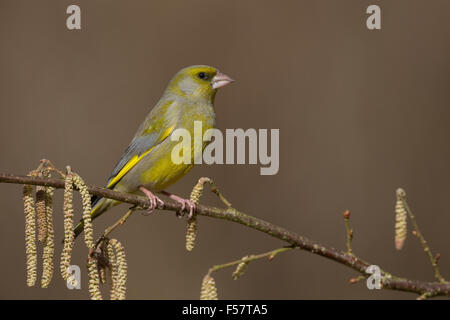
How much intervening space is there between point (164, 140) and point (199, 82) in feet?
2.20

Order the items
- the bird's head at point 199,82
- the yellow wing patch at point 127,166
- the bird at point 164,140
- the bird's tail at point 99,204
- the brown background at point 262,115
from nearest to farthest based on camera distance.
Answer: the bird's tail at point 99,204
the bird at point 164,140
the yellow wing patch at point 127,166
the bird's head at point 199,82
the brown background at point 262,115

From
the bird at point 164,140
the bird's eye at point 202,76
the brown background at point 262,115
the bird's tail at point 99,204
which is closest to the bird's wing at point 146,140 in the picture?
the bird at point 164,140

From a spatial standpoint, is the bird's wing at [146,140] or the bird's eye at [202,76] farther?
the bird's eye at [202,76]

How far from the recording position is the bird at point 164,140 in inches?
158

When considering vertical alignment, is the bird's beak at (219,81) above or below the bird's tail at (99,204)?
above

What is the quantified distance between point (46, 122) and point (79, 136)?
37 cm

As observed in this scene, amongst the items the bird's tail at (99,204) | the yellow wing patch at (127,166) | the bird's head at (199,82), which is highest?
the bird's head at (199,82)

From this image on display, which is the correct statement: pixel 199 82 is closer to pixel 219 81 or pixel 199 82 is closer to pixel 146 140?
pixel 219 81

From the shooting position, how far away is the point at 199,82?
468 cm

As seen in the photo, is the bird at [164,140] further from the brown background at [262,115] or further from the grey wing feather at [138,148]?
the brown background at [262,115]

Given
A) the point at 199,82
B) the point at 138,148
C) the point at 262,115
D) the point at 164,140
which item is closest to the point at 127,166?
the point at 138,148

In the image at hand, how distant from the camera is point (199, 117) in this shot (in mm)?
4340

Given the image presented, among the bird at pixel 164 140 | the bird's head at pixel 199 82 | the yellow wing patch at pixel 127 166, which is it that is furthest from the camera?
the bird's head at pixel 199 82

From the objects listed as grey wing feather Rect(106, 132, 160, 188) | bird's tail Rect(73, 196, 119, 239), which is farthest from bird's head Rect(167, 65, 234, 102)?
bird's tail Rect(73, 196, 119, 239)
